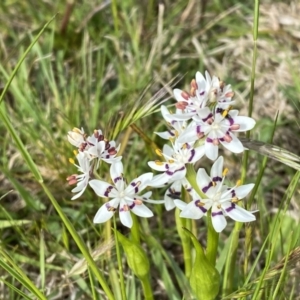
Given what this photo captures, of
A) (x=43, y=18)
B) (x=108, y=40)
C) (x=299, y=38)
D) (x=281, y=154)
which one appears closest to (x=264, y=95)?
(x=299, y=38)

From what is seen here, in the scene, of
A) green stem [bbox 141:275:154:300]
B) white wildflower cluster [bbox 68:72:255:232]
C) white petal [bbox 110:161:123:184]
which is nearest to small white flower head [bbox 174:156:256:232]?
white wildflower cluster [bbox 68:72:255:232]

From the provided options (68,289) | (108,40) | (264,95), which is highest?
(108,40)

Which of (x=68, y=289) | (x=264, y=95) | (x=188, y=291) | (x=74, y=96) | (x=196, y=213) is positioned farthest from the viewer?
(x=264, y=95)

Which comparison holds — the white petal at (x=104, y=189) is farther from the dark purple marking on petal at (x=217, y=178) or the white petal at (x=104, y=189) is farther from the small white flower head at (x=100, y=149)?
the dark purple marking on petal at (x=217, y=178)

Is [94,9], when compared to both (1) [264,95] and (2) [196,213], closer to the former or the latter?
(1) [264,95]

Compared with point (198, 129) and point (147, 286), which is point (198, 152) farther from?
point (147, 286)

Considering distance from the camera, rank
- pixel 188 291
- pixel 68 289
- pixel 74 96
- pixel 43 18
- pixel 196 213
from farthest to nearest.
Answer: pixel 43 18
pixel 74 96
pixel 68 289
pixel 188 291
pixel 196 213

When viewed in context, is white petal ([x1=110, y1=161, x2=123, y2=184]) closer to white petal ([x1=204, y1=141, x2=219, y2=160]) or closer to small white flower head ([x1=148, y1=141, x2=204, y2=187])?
small white flower head ([x1=148, y1=141, x2=204, y2=187])
